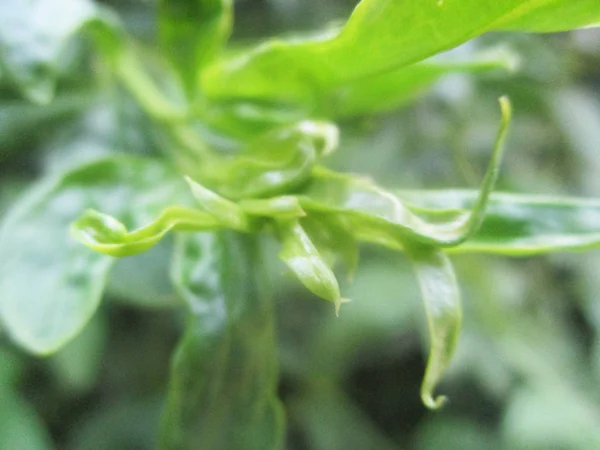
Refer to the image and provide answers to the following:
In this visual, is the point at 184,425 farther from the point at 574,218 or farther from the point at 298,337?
the point at 298,337

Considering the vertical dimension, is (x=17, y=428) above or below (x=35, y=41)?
below

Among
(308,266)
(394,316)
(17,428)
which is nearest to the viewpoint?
(308,266)

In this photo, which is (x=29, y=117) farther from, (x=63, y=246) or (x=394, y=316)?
(x=394, y=316)

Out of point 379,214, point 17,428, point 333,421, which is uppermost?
point 379,214

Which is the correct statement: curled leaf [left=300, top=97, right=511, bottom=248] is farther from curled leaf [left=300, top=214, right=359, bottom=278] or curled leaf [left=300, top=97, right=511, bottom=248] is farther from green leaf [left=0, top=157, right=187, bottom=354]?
green leaf [left=0, top=157, right=187, bottom=354]

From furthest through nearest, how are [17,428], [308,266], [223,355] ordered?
[17,428] < [223,355] < [308,266]

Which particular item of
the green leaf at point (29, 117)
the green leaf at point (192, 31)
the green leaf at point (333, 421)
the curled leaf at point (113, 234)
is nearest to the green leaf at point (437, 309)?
the curled leaf at point (113, 234)

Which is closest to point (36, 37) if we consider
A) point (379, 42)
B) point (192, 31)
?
point (192, 31)
